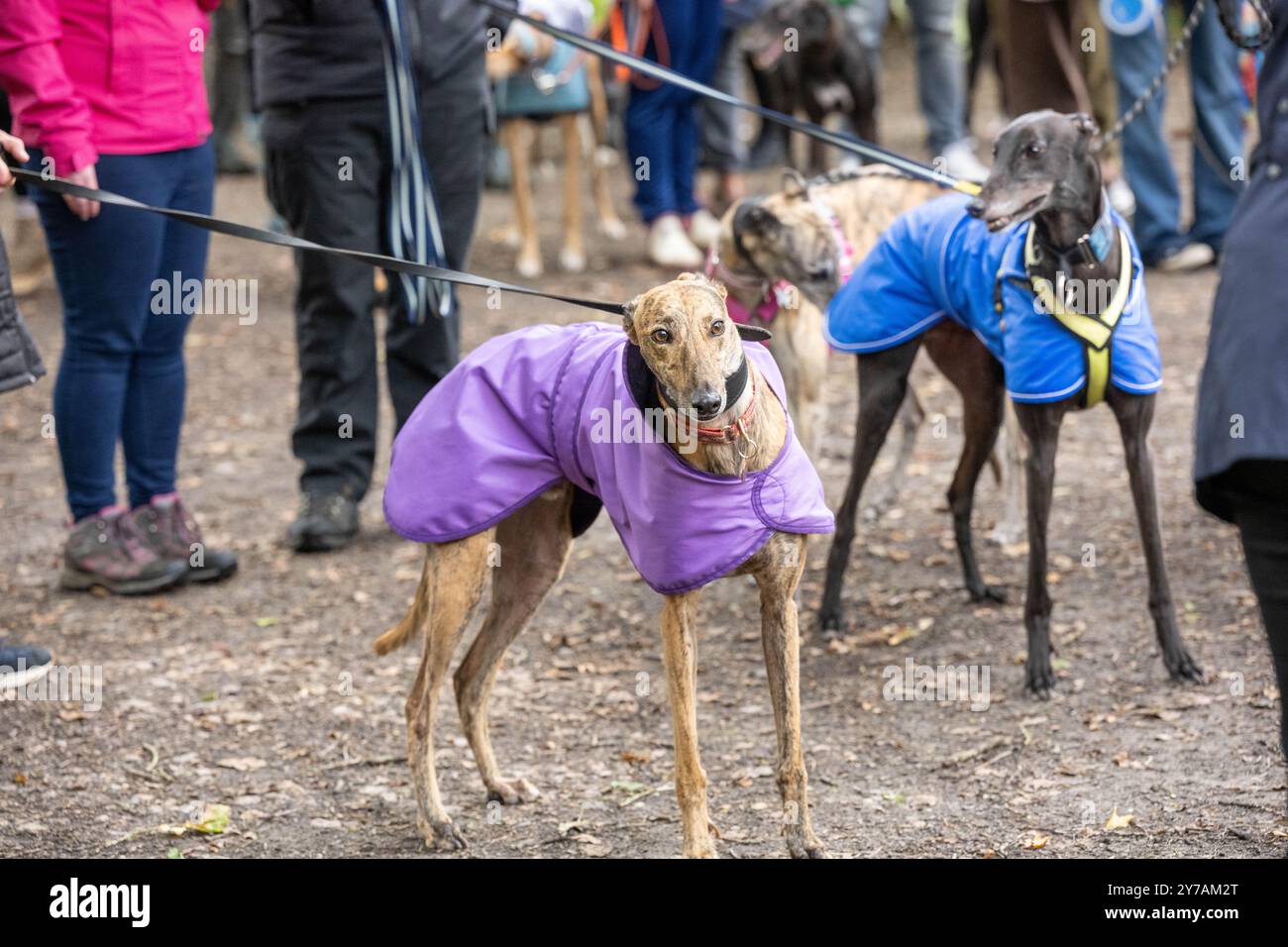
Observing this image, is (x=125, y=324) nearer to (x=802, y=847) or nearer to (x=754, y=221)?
(x=754, y=221)

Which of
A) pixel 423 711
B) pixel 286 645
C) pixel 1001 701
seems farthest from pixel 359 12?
pixel 1001 701

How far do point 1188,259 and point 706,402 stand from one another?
6.64m

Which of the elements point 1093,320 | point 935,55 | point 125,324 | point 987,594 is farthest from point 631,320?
point 935,55

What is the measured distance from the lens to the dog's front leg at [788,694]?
3414 millimetres

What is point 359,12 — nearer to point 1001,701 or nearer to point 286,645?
point 286,645

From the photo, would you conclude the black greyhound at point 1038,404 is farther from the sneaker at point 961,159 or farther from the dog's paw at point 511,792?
the sneaker at point 961,159

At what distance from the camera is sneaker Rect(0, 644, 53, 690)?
452 cm

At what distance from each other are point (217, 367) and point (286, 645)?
3815mm

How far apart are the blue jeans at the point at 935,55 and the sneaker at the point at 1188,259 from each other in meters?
2.22

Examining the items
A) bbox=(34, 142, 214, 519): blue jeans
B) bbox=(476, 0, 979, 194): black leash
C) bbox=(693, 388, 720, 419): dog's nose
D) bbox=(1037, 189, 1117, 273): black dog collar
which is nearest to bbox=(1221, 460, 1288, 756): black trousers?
bbox=(693, 388, 720, 419): dog's nose

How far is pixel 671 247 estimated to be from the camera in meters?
9.95

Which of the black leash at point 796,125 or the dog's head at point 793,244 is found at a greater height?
the black leash at point 796,125

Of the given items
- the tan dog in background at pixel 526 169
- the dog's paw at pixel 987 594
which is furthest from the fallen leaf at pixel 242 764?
the tan dog in background at pixel 526 169

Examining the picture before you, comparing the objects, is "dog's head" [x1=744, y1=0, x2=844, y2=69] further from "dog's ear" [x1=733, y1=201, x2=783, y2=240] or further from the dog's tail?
the dog's tail
